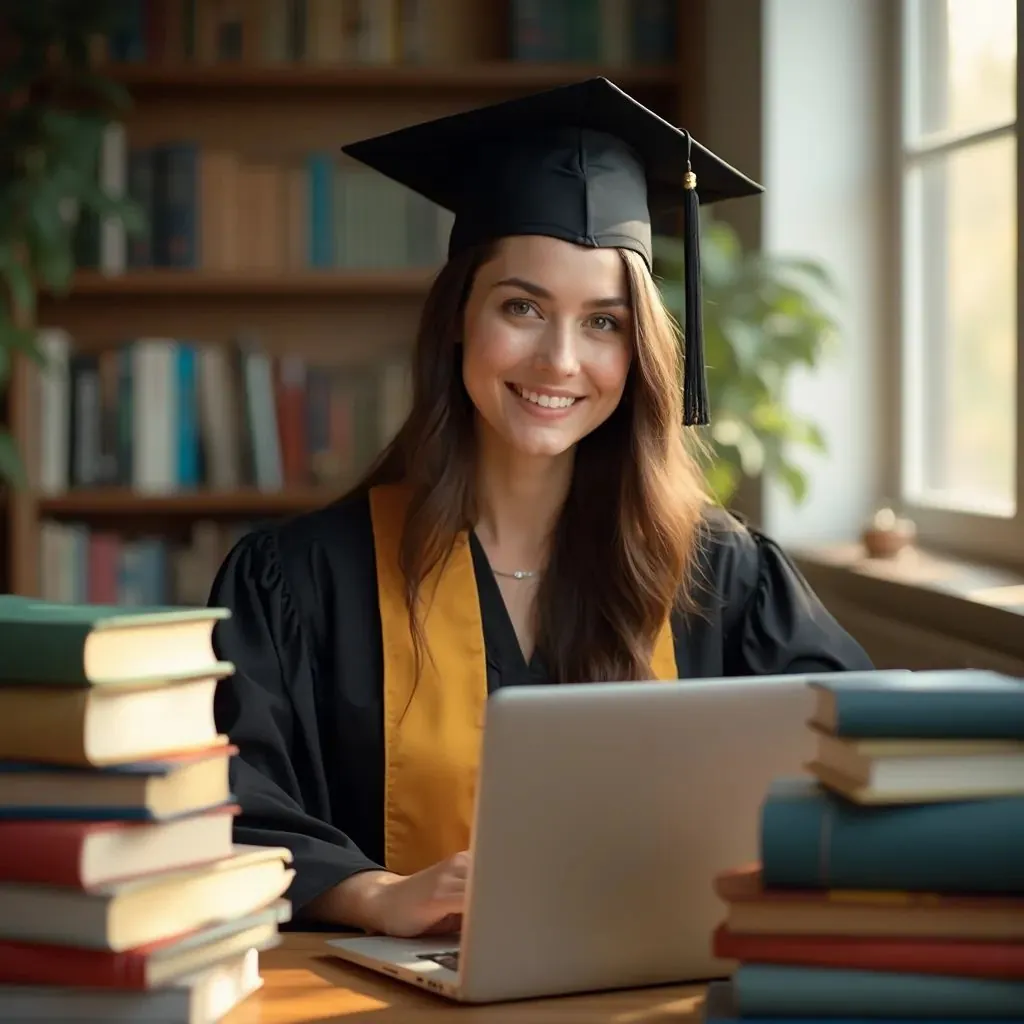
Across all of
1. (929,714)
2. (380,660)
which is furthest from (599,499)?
(929,714)

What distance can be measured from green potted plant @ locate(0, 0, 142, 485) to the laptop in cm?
266

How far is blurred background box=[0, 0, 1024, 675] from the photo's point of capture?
3.31 metres

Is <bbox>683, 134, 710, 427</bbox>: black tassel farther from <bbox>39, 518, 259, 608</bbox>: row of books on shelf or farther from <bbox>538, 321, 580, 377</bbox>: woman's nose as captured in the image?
<bbox>39, 518, 259, 608</bbox>: row of books on shelf

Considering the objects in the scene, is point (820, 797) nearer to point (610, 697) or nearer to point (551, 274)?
point (610, 697)

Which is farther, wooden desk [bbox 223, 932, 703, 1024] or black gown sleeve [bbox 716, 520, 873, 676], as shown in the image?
black gown sleeve [bbox 716, 520, 873, 676]

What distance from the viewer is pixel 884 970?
115cm

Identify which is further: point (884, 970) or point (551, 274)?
point (551, 274)

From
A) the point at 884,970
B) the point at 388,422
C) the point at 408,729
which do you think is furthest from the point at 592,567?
the point at 388,422

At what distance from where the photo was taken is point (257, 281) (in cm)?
411

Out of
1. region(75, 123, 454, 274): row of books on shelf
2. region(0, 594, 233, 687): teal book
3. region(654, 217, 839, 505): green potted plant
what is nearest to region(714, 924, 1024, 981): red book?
region(0, 594, 233, 687): teal book

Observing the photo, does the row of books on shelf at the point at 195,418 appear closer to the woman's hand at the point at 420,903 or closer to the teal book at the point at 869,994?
the woman's hand at the point at 420,903

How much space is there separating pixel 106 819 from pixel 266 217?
3.20 metres

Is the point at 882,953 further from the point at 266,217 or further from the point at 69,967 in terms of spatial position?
the point at 266,217

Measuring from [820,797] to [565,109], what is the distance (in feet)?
3.74
